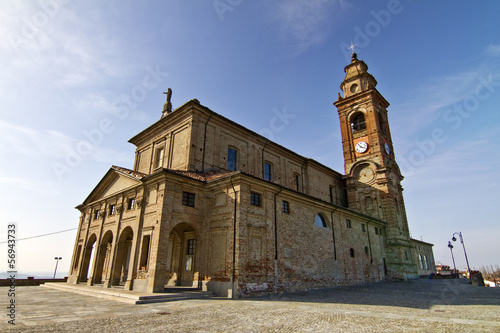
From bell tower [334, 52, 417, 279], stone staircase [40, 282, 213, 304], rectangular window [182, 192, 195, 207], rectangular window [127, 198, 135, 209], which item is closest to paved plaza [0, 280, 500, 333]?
stone staircase [40, 282, 213, 304]

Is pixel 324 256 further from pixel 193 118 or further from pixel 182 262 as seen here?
pixel 193 118

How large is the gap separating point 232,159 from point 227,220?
7167 millimetres

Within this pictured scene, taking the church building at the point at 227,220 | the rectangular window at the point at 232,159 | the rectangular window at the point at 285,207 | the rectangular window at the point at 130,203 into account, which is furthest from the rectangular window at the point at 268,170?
the rectangular window at the point at 130,203

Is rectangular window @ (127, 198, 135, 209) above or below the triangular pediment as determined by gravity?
below

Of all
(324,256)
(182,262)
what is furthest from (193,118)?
(324,256)

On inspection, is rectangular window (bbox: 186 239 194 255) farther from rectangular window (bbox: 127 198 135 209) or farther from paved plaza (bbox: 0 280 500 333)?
paved plaza (bbox: 0 280 500 333)

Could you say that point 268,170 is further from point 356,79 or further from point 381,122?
point 356,79

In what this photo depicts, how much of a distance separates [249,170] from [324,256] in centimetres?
792

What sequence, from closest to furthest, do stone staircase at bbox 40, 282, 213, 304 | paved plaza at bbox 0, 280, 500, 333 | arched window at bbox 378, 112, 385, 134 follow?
paved plaza at bbox 0, 280, 500, 333 → stone staircase at bbox 40, 282, 213, 304 → arched window at bbox 378, 112, 385, 134

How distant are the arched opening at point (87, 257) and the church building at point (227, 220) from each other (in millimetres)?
68

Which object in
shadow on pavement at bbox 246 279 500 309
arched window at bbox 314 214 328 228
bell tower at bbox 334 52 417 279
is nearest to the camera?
shadow on pavement at bbox 246 279 500 309

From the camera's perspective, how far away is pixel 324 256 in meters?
18.0

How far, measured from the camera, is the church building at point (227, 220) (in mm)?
13516

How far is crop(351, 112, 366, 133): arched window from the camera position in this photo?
31.5 meters
